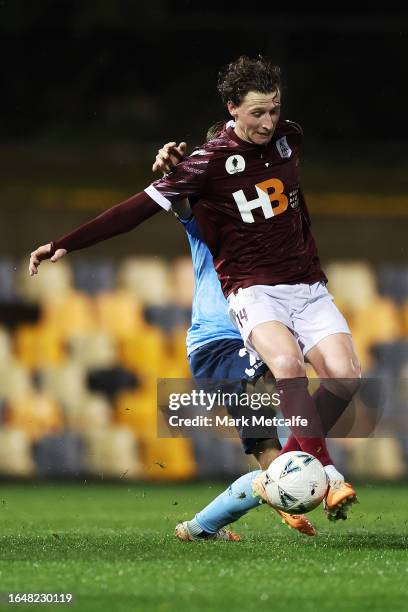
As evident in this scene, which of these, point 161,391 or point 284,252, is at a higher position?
point 284,252

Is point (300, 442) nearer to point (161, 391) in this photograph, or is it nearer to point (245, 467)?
Result: point (161, 391)

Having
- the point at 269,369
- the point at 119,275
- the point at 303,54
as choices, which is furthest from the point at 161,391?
the point at 303,54

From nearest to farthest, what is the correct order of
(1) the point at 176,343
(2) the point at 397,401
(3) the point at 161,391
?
(3) the point at 161,391 < (2) the point at 397,401 < (1) the point at 176,343

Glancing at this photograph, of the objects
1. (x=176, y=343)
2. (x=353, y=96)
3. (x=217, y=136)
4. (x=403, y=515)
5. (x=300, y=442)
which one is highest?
(x=353, y=96)

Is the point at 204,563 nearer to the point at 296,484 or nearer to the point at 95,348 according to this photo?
the point at 296,484

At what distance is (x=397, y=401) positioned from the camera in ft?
29.9

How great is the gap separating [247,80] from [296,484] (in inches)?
69.9

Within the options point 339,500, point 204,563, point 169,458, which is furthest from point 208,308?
point 169,458

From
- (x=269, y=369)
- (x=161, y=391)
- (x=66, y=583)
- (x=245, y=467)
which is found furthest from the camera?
(x=245, y=467)

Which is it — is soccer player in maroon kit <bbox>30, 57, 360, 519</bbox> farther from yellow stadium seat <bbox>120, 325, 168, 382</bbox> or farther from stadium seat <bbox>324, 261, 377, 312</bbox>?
stadium seat <bbox>324, 261, 377, 312</bbox>

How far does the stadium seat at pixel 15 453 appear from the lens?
411 inches

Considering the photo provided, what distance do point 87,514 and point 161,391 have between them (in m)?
1.80

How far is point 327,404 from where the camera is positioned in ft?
17.5

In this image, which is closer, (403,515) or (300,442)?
(300,442)
